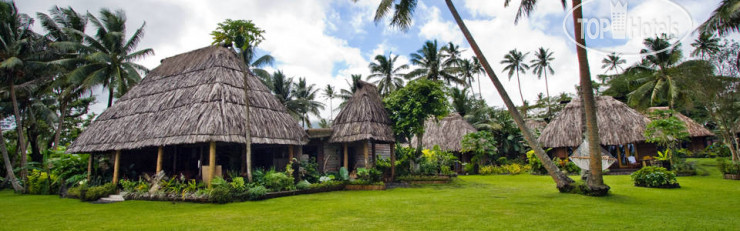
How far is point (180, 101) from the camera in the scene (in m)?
13.7

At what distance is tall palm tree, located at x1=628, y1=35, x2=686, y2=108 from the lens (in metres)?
23.7

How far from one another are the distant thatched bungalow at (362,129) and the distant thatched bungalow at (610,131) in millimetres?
11397

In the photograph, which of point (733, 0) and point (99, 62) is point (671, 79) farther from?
point (99, 62)

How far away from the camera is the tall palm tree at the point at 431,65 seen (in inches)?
1193

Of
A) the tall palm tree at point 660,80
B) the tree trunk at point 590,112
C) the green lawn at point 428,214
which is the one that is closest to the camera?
the green lawn at point 428,214

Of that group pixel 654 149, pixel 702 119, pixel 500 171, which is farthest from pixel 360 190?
pixel 702 119

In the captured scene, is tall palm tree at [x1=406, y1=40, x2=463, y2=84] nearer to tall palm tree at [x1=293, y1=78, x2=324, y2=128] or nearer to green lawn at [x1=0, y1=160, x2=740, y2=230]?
tall palm tree at [x1=293, y1=78, x2=324, y2=128]

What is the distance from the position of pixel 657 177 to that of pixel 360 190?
9378 mm

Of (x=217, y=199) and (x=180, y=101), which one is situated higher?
(x=180, y=101)

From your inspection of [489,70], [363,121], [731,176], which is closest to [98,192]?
[363,121]

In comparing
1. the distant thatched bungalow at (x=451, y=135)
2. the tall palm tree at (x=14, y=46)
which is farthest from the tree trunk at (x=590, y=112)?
the tall palm tree at (x=14, y=46)

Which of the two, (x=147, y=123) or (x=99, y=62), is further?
(x=99, y=62)

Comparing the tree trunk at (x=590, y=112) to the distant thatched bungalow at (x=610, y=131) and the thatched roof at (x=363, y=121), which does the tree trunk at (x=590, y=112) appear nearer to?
the thatched roof at (x=363, y=121)

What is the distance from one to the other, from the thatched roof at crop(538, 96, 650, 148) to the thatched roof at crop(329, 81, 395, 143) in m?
11.3
